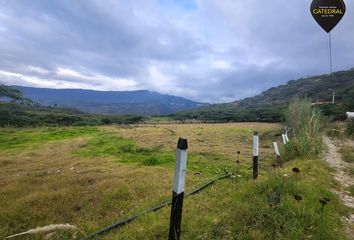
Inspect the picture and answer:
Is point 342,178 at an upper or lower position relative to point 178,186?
lower

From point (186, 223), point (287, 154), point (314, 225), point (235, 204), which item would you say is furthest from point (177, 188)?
point (287, 154)

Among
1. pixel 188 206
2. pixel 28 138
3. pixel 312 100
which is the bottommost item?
pixel 28 138

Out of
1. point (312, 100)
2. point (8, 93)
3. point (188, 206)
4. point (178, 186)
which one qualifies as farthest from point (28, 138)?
point (312, 100)

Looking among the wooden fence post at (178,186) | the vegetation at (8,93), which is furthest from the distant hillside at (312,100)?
the vegetation at (8,93)

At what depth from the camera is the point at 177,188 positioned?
3525mm

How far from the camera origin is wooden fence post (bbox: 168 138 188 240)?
3.46 m

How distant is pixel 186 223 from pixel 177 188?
124 centimetres

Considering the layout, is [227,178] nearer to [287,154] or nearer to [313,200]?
[313,200]

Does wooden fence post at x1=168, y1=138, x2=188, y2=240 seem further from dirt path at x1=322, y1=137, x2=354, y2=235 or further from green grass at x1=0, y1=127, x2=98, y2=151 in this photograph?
green grass at x1=0, y1=127, x2=98, y2=151

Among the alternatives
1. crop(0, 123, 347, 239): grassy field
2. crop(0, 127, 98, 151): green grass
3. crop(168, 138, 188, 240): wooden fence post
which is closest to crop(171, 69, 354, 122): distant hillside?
crop(0, 123, 347, 239): grassy field

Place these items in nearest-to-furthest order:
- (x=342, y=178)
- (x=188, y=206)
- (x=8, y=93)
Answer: (x=188, y=206) < (x=342, y=178) < (x=8, y=93)

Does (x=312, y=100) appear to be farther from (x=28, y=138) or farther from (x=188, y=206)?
(x=188, y=206)

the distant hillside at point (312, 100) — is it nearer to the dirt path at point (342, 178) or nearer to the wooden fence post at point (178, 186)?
the dirt path at point (342, 178)

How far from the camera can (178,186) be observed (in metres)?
3.52
